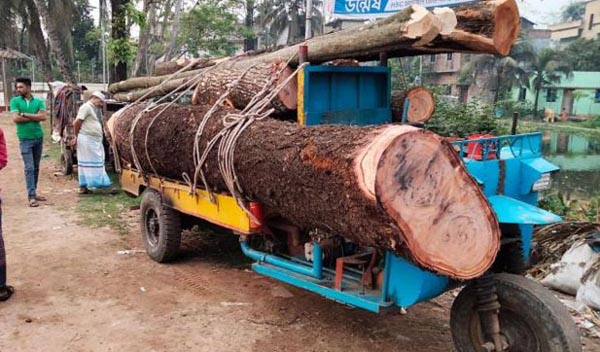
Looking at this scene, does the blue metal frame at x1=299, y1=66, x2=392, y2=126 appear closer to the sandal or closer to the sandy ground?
the sandy ground

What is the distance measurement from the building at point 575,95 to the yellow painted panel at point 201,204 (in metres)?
34.4

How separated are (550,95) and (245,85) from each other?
36.8 metres

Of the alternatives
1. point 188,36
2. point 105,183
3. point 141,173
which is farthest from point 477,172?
point 188,36

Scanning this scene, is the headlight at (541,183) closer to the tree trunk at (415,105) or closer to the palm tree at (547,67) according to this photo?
the tree trunk at (415,105)

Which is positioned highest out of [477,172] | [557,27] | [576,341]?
[557,27]

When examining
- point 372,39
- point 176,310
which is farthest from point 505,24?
point 176,310

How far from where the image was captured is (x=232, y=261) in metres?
5.60

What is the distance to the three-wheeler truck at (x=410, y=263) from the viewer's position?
118 inches

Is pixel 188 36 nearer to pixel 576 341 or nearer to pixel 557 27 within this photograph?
pixel 576 341

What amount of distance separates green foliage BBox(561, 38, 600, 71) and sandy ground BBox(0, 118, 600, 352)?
3629 centimetres

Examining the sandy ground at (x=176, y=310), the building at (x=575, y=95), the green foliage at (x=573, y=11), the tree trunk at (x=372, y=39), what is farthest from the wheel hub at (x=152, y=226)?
the green foliage at (x=573, y=11)

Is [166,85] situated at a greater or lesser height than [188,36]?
lesser

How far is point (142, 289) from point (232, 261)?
3.61 ft

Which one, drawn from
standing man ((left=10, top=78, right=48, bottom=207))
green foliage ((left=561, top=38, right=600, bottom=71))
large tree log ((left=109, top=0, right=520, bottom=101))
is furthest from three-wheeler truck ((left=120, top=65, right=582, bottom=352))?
green foliage ((left=561, top=38, right=600, bottom=71))
